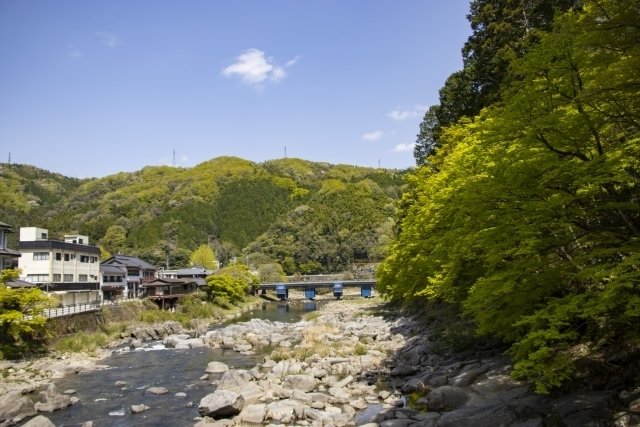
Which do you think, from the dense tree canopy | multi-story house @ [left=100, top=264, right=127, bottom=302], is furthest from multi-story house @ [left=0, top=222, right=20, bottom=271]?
the dense tree canopy

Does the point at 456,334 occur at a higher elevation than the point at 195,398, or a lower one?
higher

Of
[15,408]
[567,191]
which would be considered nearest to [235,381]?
[15,408]

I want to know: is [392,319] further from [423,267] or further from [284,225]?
[284,225]

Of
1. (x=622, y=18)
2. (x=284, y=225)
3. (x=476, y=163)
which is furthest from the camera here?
(x=284, y=225)

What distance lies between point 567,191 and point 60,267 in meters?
51.9

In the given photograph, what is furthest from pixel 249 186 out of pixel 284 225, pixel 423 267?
pixel 423 267

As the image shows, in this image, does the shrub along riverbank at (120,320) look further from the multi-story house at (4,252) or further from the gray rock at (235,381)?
the gray rock at (235,381)

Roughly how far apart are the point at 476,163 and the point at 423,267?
31.2 ft

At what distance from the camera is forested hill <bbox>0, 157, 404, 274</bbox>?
443 feet

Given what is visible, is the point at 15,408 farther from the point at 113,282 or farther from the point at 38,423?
the point at 113,282

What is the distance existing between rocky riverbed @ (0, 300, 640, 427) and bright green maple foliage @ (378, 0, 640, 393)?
1616 mm

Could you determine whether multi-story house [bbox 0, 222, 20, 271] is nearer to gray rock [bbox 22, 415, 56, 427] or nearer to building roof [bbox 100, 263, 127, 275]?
building roof [bbox 100, 263, 127, 275]

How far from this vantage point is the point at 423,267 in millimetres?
26969

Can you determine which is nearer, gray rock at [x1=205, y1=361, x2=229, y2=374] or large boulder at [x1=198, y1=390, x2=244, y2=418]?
large boulder at [x1=198, y1=390, x2=244, y2=418]
